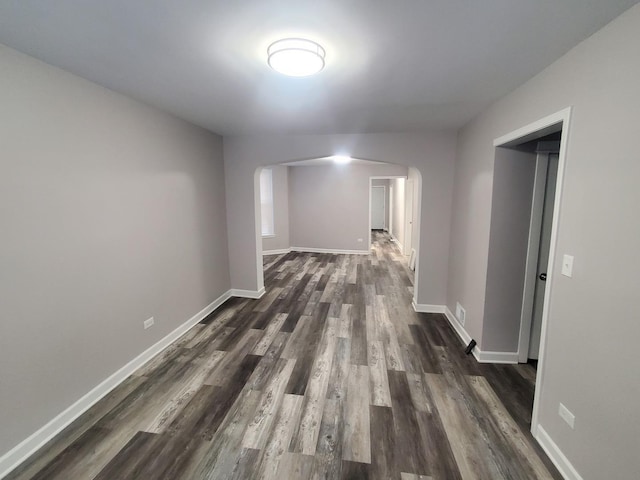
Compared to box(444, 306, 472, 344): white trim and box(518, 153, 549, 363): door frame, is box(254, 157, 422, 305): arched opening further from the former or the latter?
box(518, 153, 549, 363): door frame

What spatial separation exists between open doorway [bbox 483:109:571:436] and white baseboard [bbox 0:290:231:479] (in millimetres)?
3276

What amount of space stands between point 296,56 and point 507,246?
7.74ft

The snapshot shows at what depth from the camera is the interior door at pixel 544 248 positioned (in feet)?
7.71

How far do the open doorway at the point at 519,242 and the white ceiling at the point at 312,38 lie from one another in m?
0.64

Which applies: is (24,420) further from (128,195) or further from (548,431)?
(548,431)

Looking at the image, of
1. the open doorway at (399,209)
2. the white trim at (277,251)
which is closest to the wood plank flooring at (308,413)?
the open doorway at (399,209)

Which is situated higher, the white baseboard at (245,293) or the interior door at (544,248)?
the interior door at (544,248)

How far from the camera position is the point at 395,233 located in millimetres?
9625

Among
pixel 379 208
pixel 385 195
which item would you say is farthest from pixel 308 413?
pixel 379 208

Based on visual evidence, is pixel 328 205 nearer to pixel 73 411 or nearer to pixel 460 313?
pixel 460 313

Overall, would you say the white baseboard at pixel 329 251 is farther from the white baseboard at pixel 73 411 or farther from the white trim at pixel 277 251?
the white baseboard at pixel 73 411

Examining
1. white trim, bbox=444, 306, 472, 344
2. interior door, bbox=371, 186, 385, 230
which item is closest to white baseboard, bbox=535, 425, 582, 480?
white trim, bbox=444, 306, 472, 344

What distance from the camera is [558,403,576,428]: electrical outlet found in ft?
4.91

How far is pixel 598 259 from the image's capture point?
52.8 inches
